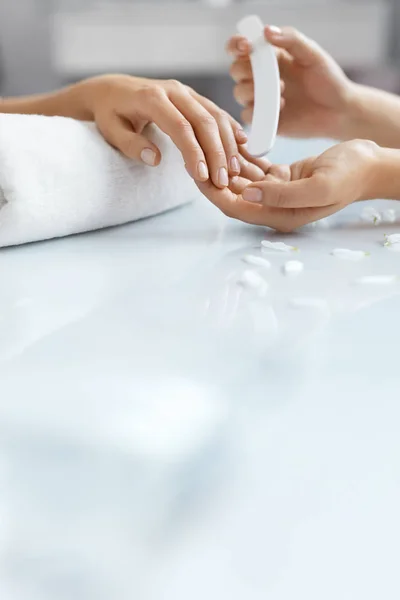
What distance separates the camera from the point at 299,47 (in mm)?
1198

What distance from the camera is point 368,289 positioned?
2.01 feet

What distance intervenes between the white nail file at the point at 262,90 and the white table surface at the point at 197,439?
0.27 m

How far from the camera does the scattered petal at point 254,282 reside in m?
0.61

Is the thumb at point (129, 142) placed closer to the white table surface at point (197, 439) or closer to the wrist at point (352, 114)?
the white table surface at point (197, 439)

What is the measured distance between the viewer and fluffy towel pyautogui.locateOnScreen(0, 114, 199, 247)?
2.42 ft

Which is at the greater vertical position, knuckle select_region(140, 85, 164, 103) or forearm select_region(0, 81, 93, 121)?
knuckle select_region(140, 85, 164, 103)

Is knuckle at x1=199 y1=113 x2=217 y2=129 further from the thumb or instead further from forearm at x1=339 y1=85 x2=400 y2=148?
forearm at x1=339 y1=85 x2=400 y2=148

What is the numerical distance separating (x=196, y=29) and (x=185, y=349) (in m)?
3.71

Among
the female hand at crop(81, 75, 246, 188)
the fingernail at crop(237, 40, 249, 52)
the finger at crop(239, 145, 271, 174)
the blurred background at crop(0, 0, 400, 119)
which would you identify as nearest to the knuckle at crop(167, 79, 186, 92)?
the female hand at crop(81, 75, 246, 188)

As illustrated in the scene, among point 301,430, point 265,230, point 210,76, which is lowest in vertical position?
point 210,76

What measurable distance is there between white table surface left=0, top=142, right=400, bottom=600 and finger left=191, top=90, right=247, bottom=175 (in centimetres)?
21

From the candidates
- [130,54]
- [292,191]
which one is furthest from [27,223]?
[130,54]

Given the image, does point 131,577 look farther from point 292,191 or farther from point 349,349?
point 292,191

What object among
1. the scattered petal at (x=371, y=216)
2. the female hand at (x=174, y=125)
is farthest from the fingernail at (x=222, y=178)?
the scattered petal at (x=371, y=216)
